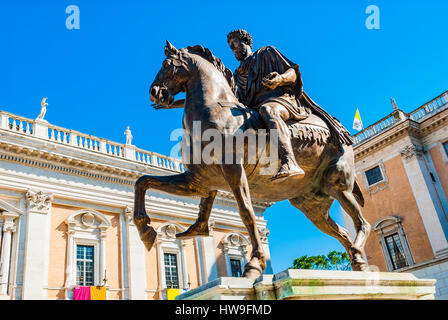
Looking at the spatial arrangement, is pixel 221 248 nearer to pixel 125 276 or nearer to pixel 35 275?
pixel 125 276

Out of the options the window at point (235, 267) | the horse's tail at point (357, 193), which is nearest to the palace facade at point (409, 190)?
the window at point (235, 267)

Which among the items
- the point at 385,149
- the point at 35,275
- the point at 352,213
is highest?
the point at 385,149

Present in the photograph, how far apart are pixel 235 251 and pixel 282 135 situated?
66.5 ft

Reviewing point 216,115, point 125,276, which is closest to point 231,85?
point 216,115

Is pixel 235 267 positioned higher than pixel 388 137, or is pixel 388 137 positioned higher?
pixel 388 137

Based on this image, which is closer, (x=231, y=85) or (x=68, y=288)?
(x=231, y=85)

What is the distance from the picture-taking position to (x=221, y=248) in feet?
76.1

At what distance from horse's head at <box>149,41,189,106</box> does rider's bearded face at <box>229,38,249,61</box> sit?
0.78 metres

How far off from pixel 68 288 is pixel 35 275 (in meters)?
1.43

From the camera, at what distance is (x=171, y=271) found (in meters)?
20.9

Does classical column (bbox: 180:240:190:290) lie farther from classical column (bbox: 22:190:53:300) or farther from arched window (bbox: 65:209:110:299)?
classical column (bbox: 22:190:53:300)

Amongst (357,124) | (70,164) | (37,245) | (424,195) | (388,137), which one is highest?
(357,124)

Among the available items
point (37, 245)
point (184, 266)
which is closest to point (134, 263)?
point (184, 266)

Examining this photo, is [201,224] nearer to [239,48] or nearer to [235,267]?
[239,48]
